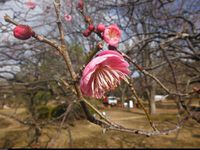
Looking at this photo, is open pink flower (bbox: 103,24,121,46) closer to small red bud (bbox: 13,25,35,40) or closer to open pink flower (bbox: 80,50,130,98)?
open pink flower (bbox: 80,50,130,98)

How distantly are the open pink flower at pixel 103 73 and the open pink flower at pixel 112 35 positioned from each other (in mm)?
71

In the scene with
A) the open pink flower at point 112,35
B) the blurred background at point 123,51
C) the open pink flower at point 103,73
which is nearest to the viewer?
the open pink flower at point 103,73

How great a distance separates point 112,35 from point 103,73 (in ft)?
0.38

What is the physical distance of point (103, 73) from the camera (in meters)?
0.87

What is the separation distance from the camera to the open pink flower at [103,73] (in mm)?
770

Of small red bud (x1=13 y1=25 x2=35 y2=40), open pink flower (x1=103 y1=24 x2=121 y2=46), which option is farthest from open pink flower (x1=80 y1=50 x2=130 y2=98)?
small red bud (x1=13 y1=25 x2=35 y2=40)

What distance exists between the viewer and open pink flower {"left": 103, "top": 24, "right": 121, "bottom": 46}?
88cm

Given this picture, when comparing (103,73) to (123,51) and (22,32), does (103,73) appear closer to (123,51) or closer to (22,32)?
(22,32)

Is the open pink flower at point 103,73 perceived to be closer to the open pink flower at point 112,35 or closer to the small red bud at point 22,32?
the open pink flower at point 112,35

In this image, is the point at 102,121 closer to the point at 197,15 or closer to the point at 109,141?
the point at 197,15

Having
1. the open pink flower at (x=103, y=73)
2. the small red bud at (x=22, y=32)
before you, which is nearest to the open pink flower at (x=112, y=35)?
the open pink flower at (x=103, y=73)

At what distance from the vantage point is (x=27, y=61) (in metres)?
6.73

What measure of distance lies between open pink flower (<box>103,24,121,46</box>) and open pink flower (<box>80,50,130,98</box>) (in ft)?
0.23

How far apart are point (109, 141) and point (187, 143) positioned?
2.34 metres
